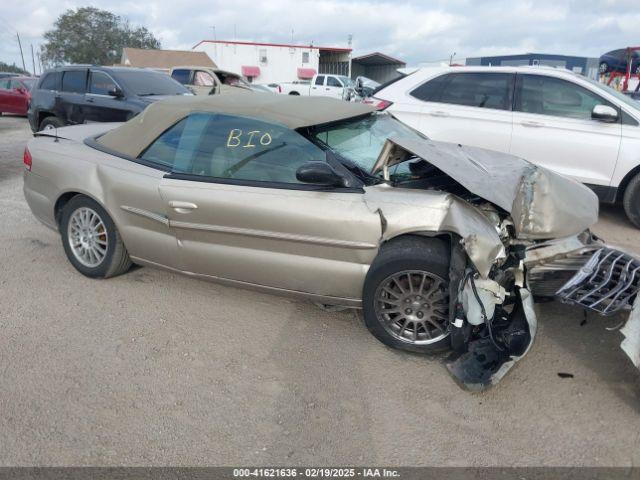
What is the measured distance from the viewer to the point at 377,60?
48.6 metres

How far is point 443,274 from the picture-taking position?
281cm

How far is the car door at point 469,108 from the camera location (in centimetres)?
577

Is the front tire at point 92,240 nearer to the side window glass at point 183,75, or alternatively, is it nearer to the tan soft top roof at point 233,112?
the tan soft top roof at point 233,112

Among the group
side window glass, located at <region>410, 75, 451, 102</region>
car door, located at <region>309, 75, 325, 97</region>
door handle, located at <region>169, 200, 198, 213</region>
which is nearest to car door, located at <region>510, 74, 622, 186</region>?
side window glass, located at <region>410, 75, 451, 102</region>

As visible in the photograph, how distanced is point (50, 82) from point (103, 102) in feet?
6.09

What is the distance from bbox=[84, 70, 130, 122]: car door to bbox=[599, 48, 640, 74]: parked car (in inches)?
659

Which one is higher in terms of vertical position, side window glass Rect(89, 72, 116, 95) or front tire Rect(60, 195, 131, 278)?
side window glass Rect(89, 72, 116, 95)

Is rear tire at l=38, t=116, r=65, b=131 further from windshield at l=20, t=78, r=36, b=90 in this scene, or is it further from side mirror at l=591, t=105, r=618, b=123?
windshield at l=20, t=78, r=36, b=90

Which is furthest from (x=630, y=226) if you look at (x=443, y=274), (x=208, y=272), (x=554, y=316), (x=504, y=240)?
(x=208, y=272)

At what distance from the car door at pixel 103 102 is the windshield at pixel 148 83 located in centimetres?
22

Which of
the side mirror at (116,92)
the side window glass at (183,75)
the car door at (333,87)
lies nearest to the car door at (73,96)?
the side mirror at (116,92)

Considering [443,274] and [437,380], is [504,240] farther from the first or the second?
[437,380]

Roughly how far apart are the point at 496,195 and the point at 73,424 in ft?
8.74

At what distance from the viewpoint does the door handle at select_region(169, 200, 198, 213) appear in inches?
130
